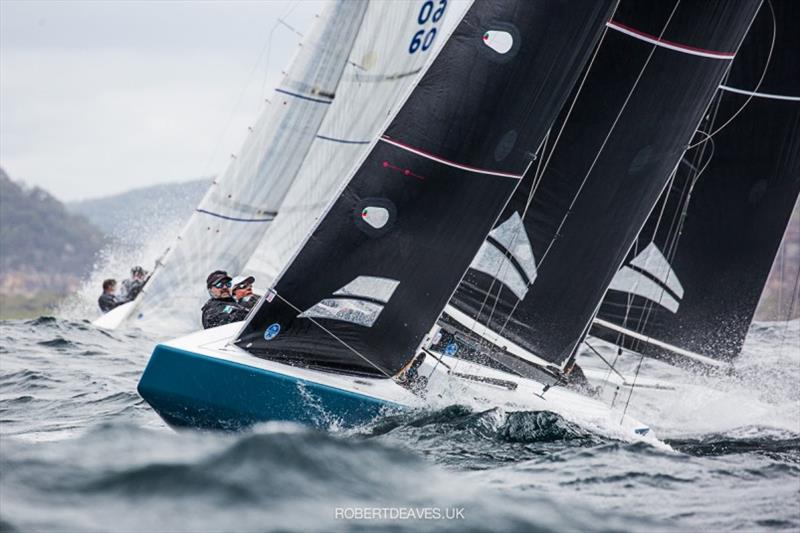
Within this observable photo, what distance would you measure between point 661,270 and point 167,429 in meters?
5.50

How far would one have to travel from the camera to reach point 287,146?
507 inches

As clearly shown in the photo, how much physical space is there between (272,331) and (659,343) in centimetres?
508

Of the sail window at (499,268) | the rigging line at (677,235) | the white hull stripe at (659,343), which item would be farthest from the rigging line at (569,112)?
the white hull stripe at (659,343)

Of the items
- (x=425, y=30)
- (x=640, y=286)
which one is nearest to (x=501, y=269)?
(x=640, y=286)

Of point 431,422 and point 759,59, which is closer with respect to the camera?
point 431,422

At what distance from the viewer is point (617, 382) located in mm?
9859

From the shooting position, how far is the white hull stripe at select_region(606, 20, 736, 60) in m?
7.80

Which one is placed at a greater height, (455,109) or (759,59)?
(759,59)

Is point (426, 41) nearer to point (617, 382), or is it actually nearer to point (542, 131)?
point (617, 382)

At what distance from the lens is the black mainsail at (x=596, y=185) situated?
7848 millimetres

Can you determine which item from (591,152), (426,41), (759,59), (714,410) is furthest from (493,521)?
(426,41)

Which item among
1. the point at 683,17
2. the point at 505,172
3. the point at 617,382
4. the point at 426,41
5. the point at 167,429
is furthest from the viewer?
the point at 426,41

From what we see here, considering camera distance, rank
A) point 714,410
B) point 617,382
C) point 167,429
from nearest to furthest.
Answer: point 167,429 < point 714,410 < point 617,382

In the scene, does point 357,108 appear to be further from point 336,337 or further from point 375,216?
point 336,337
